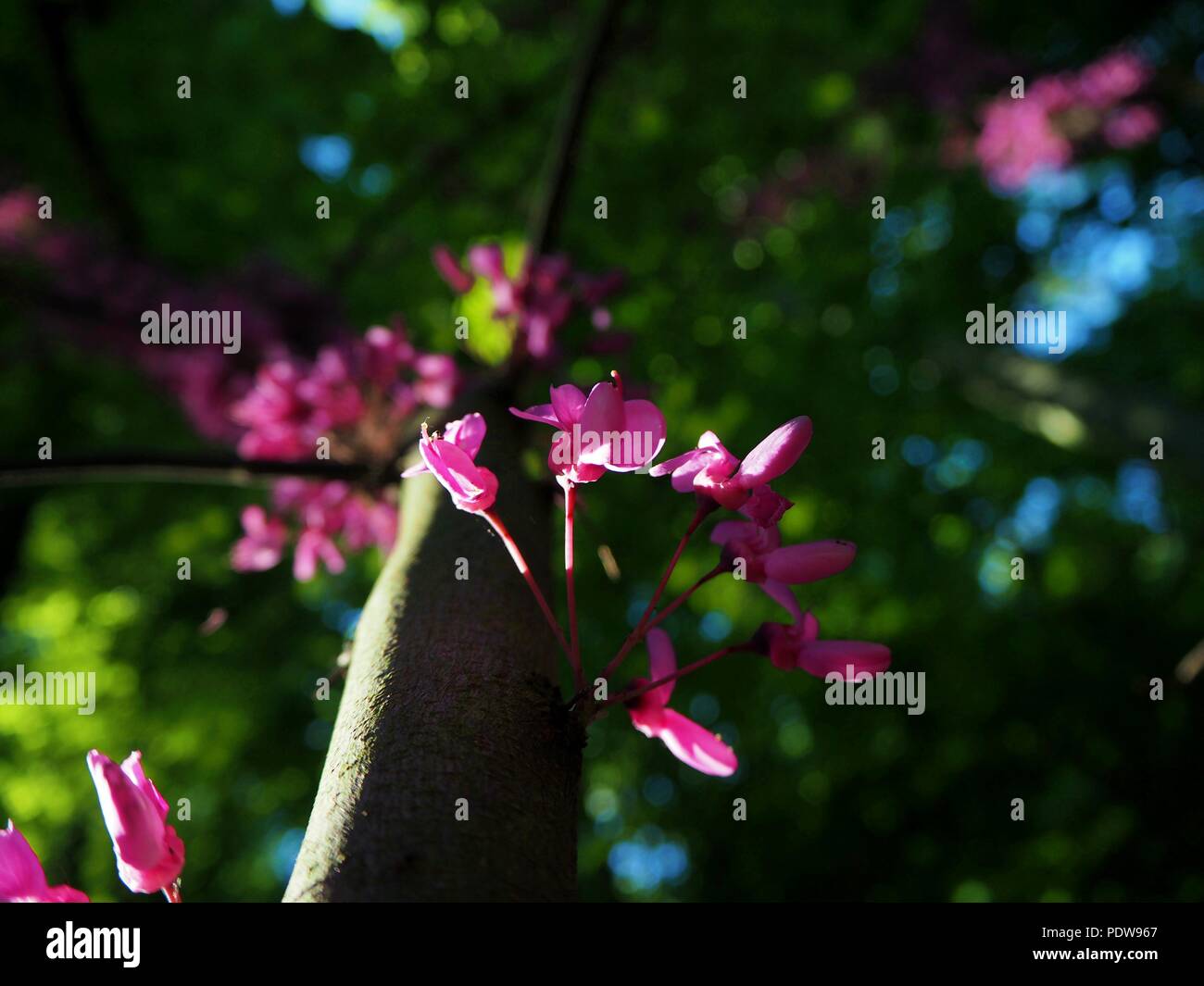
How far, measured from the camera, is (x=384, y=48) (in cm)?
574

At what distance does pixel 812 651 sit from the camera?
3.69 feet

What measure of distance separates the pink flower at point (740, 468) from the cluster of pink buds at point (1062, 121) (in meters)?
7.19

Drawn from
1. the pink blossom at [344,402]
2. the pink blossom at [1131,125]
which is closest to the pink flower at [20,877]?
the pink blossom at [344,402]

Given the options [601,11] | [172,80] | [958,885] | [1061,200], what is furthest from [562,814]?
[1061,200]

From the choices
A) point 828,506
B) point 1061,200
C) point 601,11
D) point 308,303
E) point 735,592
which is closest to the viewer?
point 601,11

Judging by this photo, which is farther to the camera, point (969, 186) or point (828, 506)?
point (969, 186)

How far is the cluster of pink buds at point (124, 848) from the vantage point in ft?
3.07

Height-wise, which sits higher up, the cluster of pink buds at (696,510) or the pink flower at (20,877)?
the cluster of pink buds at (696,510)

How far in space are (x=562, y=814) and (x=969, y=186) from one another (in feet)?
25.0

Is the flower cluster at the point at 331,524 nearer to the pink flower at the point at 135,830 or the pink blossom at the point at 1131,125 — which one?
the pink flower at the point at 135,830

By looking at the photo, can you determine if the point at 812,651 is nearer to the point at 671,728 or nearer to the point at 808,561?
the point at 808,561

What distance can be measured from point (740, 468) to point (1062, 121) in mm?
7969

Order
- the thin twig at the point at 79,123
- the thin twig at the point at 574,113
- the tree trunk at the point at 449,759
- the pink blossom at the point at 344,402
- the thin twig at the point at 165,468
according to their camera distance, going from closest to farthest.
A: the tree trunk at the point at 449,759, the thin twig at the point at 165,468, the thin twig at the point at 574,113, the pink blossom at the point at 344,402, the thin twig at the point at 79,123
